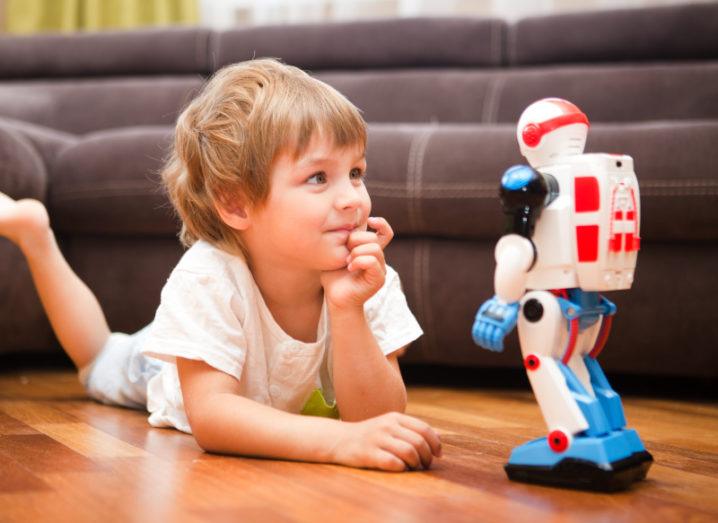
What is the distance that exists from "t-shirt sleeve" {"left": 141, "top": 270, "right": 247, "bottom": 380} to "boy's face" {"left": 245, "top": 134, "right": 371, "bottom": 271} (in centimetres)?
11

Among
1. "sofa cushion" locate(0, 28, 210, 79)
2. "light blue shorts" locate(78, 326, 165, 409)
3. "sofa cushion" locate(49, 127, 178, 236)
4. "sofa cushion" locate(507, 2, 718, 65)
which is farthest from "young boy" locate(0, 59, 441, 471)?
"sofa cushion" locate(0, 28, 210, 79)

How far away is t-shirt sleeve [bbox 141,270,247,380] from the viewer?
1.10 m

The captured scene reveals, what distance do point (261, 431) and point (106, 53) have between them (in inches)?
77.0

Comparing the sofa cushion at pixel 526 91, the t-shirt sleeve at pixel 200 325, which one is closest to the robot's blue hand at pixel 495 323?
the t-shirt sleeve at pixel 200 325

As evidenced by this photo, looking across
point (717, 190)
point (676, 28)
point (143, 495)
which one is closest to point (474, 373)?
point (717, 190)

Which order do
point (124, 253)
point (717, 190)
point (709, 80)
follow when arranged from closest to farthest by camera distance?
point (717, 190) < point (124, 253) < point (709, 80)


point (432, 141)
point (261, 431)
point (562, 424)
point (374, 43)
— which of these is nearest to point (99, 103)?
point (374, 43)

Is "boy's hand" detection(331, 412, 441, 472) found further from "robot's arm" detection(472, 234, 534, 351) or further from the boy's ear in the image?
the boy's ear

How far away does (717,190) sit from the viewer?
1.50 metres

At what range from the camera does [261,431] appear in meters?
1.03

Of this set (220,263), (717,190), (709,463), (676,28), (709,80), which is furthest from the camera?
(676,28)

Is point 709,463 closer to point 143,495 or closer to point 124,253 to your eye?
point 143,495

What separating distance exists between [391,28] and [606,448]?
182cm

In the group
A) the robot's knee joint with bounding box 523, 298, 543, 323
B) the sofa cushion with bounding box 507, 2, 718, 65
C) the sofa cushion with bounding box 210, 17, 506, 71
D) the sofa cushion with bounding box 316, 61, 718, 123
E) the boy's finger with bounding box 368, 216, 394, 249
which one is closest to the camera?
the robot's knee joint with bounding box 523, 298, 543, 323
